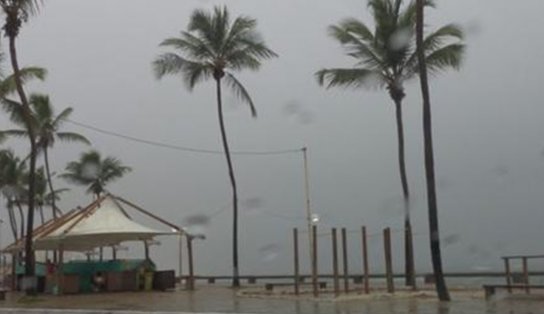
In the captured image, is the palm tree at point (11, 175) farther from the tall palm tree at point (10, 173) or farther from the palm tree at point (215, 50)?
the palm tree at point (215, 50)

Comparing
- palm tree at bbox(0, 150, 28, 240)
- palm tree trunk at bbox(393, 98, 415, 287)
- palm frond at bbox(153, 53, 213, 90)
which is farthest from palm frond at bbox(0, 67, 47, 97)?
palm tree at bbox(0, 150, 28, 240)

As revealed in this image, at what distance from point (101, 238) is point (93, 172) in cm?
2616

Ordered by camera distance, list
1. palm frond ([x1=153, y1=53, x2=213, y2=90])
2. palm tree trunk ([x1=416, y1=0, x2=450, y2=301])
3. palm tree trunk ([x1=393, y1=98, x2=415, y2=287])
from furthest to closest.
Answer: palm frond ([x1=153, y1=53, x2=213, y2=90]) → palm tree trunk ([x1=393, y1=98, x2=415, y2=287]) → palm tree trunk ([x1=416, y1=0, x2=450, y2=301])

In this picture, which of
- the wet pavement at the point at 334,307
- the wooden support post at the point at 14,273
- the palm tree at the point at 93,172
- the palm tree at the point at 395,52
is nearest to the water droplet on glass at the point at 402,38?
the palm tree at the point at 395,52

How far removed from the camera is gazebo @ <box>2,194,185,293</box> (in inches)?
1300

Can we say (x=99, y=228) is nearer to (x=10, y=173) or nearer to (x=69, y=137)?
(x=69, y=137)

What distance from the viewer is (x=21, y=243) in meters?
40.0

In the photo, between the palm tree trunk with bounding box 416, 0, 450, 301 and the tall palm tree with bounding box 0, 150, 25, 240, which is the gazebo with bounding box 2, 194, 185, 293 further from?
the tall palm tree with bounding box 0, 150, 25, 240

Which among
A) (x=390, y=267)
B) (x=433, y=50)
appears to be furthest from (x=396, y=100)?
(x=390, y=267)

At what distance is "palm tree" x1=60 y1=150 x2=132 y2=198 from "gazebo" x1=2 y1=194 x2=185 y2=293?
77.0 ft

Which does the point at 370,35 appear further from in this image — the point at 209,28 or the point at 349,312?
the point at 349,312

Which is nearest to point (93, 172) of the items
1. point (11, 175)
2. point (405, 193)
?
point (11, 175)

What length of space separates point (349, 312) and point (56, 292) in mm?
17546

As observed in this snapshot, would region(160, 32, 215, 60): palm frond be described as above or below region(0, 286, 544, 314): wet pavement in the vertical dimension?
above
